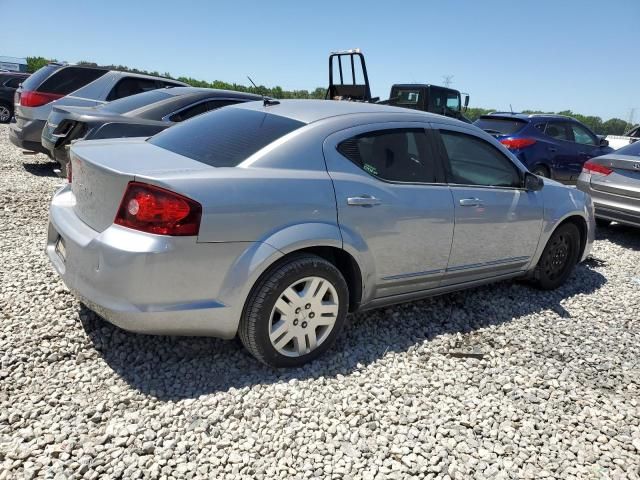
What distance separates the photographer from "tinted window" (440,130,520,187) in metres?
3.77

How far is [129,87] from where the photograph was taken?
8.67 m

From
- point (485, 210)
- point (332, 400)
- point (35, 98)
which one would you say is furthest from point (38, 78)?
point (332, 400)

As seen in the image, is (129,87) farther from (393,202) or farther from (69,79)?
(393,202)

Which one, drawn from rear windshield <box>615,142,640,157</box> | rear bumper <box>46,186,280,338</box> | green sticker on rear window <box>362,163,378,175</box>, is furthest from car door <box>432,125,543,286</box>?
rear windshield <box>615,142,640,157</box>

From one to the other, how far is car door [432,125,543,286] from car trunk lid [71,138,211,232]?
1.88m

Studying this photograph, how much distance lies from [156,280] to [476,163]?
2.64 meters

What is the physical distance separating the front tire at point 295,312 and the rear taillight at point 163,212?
527 mm

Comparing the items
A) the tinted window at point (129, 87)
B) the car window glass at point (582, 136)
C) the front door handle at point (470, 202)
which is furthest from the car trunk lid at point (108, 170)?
the car window glass at point (582, 136)

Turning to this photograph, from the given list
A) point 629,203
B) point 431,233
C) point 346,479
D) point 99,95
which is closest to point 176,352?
point 346,479

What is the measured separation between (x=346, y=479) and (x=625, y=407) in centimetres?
185

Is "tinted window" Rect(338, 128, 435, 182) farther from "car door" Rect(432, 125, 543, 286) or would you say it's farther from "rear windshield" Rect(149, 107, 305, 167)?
"rear windshield" Rect(149, 107, 305, 167)

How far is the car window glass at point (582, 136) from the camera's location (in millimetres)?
9961

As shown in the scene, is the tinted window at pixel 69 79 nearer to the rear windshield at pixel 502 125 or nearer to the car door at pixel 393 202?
the rear windshield at pixel 502 125

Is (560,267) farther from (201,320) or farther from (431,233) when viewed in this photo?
(201,320)
